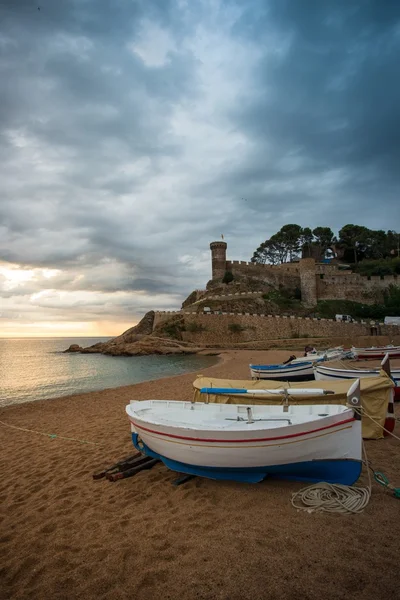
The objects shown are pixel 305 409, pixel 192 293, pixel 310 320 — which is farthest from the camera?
pixel 192 293

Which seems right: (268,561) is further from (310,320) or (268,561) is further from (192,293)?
(192,293)

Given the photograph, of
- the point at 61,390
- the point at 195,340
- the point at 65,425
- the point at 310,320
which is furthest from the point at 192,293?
the point at 65,425

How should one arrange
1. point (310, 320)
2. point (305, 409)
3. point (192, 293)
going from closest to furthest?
point (305, 409) → point (310, 320) → point (192, 293)

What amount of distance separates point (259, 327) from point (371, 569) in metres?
41.2

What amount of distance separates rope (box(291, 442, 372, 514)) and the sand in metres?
0.11

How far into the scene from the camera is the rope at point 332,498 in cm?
430

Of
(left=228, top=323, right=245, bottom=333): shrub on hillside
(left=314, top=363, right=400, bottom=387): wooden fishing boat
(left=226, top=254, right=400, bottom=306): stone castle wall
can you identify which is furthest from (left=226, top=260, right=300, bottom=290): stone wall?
(left=314, top=363, right=400, bottom=387): wooden fishing boat

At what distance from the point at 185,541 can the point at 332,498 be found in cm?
205

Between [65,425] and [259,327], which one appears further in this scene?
[259,327]

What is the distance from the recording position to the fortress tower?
57906mm

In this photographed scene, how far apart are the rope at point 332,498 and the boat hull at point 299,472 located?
0.12 metres

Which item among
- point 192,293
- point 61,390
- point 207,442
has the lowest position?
point 61,390

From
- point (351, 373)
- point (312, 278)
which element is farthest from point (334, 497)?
point (312, 278)

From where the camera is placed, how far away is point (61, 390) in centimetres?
1959
